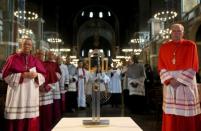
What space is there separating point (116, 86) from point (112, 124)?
15235 millimetres

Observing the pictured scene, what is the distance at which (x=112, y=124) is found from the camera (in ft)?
14.0

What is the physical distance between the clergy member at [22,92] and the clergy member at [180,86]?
2.27 meters

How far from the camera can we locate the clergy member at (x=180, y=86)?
644 centimetres

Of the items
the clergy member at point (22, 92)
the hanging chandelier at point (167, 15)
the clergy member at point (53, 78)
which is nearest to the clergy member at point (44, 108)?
the clergy member at point (53, 78)

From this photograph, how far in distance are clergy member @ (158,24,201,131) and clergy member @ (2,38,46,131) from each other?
89.3 inches

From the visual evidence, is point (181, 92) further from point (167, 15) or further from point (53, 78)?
point (167, 15)

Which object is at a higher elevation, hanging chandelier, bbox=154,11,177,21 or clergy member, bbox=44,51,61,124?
hanging chandelier, bbox=154,11,177,21

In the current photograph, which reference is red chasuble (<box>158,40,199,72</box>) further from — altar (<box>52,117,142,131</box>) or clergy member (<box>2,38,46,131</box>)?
altar (<box>52,117,142,131</box>)

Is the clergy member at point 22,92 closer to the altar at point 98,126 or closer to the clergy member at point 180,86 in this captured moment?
the clergy member at point 180,86

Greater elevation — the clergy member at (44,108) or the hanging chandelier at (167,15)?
the hanging chandelier at (167,15)

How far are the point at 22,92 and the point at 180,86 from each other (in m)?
2.69

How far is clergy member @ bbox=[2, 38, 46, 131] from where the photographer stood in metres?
6.69

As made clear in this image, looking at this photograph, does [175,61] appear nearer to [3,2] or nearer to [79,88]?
[79,88]

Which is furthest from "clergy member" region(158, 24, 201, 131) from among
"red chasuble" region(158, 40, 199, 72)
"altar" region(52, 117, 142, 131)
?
"altar" region(52, 117, 142, 131)
